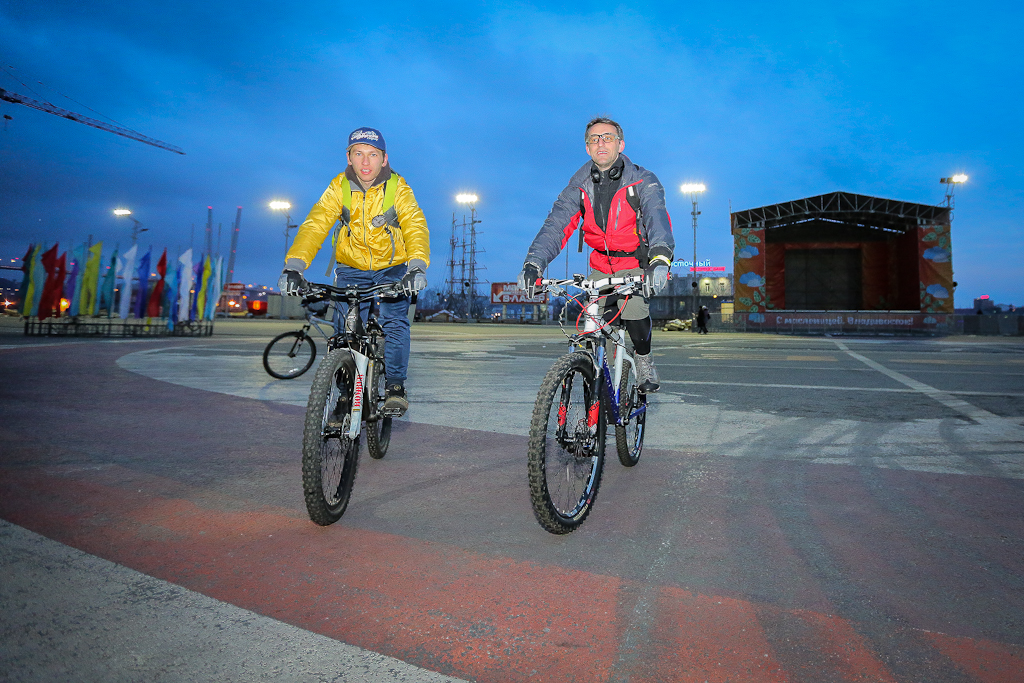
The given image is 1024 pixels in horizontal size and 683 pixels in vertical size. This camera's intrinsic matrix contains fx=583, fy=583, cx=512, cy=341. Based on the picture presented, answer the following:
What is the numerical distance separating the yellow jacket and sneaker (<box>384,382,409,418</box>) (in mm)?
791

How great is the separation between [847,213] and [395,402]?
1393 inches

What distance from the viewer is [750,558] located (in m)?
2.22

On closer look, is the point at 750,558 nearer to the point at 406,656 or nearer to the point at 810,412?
the point at 406,656

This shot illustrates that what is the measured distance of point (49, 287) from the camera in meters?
17.1

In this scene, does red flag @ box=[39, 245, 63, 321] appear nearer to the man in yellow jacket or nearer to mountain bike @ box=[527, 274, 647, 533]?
the man in yellow jacket

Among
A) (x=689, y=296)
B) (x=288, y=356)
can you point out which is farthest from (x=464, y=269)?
(x=288, y=356)

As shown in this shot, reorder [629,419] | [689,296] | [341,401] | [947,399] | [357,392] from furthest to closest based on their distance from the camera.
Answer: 1. [689,296]
2. [947,399]
3. [629,419]
4. [357,392]
5. [341,401]

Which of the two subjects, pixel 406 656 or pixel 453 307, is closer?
pixel 406 656

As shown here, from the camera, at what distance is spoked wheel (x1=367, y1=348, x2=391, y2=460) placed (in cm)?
321

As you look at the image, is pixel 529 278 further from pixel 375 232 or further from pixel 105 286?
pixel 105 286

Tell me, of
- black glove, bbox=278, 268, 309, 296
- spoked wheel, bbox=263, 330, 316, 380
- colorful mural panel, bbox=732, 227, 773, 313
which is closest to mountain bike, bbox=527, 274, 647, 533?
black glove, bbox=278, 268, 309, 296

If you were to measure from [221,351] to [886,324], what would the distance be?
3382cm

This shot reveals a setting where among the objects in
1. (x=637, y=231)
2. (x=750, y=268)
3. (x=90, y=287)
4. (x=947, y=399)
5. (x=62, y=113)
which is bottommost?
(x=947, y=399)

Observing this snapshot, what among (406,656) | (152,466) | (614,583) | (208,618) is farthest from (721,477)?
(152,466)
